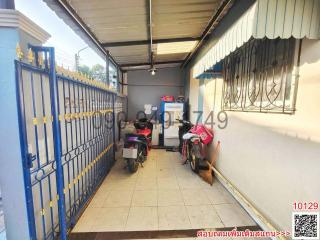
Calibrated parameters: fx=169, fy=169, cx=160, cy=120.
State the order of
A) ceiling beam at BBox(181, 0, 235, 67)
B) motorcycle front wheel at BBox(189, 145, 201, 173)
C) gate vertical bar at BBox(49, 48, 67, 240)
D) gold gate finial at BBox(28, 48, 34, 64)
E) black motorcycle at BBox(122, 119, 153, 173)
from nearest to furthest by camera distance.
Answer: gold gate finial at BBox(28, 48, 34, 64), gate vertical bar at BBox(49, 48, 67, 240), ceiling beam at BBox(181, 0, 235, 67), black motorcycle at BBox(122, 119, 153, 173), motorcycle front wheel at BBox(189, 145, 201, 173)

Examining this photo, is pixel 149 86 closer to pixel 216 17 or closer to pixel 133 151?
pixel 133 151

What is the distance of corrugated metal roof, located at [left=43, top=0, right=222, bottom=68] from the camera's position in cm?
226

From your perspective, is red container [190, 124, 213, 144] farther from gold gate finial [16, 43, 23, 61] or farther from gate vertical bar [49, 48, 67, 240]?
gold gate finial [16, 43, 23, 61]

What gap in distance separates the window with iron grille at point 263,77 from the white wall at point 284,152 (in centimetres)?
12

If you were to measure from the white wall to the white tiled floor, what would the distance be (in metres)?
0.42

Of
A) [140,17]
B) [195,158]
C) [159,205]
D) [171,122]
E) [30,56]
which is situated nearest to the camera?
[30,56]

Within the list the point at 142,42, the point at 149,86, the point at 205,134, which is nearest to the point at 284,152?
the point at 205,134

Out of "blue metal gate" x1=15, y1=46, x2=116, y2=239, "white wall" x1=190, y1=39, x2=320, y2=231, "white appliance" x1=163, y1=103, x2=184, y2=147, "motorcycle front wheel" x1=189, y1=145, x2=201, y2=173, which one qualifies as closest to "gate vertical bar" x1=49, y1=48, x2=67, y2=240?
"blue metal gate" x1=15, y1=46, x2=116, y2=239

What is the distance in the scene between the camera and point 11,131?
129 centimetres

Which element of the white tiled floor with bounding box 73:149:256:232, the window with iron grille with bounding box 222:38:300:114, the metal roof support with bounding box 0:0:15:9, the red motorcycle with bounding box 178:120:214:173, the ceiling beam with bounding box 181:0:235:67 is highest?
the ceiling beam with bounding box 181:0:235:67

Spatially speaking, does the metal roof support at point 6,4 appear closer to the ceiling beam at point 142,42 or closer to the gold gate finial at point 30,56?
the gold gate finial at point 30,56

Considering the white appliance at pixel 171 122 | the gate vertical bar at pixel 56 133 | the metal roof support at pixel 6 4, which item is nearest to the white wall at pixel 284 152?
the gate vertical bar at pixel 56 133

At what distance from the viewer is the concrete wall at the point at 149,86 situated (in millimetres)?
6918

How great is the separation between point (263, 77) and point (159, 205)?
2.19 metres
